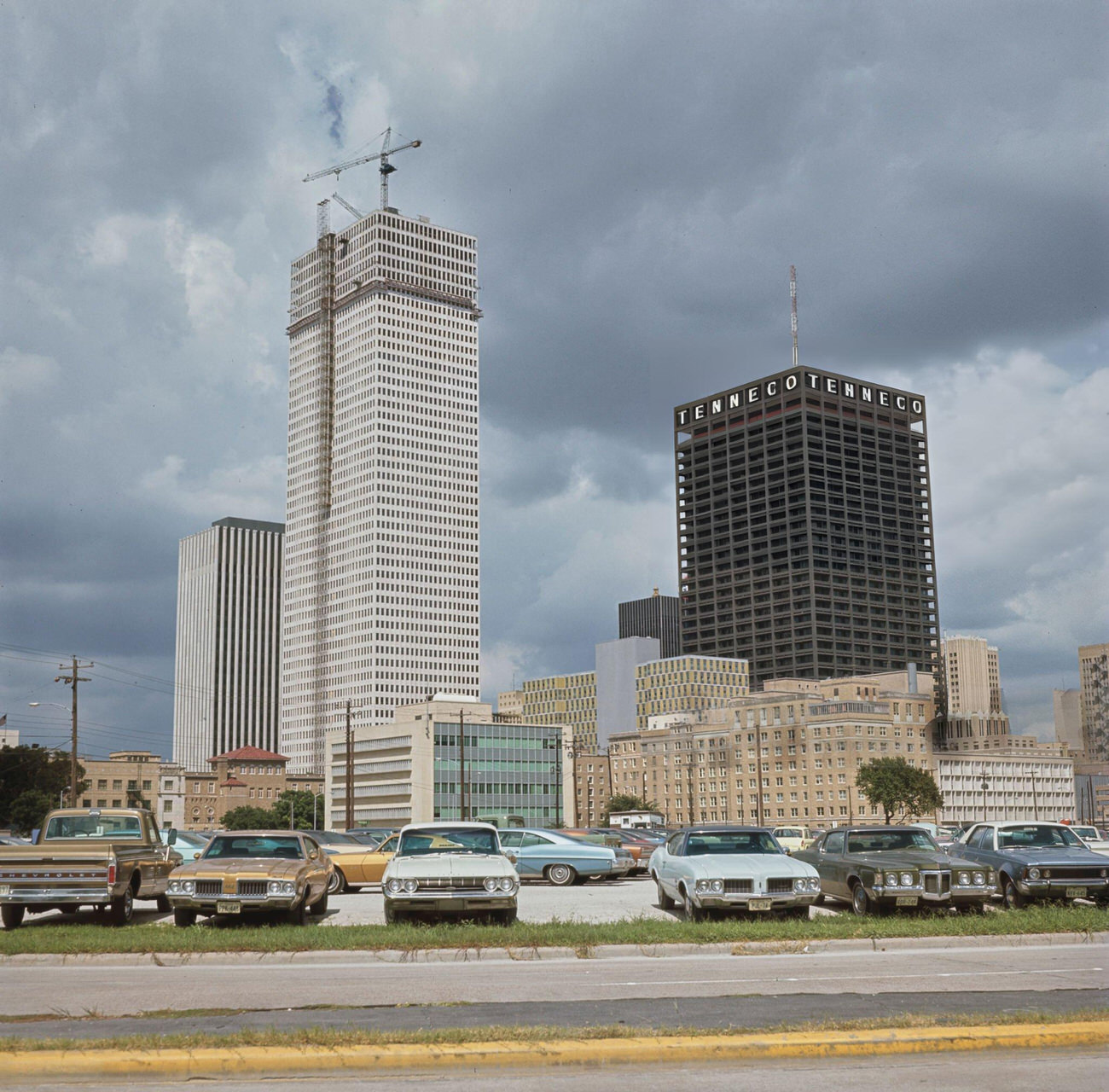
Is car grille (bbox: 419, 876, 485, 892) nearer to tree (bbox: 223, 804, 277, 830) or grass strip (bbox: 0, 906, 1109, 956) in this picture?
grass strip (bbox: 0, 906, 1109, 956)

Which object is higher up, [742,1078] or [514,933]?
[742,1078]

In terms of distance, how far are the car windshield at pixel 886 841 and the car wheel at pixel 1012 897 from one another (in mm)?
1532

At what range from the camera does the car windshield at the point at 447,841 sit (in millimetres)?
20703

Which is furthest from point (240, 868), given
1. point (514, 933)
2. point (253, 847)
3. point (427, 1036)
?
point (427, 1036)

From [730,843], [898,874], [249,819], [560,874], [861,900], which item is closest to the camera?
[898,874]

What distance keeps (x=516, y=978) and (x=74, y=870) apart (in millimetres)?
8687

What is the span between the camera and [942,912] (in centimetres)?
2084

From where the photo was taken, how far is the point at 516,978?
14.7 meters

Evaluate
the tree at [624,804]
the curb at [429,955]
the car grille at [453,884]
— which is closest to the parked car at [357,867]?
the car grille at [453,884]

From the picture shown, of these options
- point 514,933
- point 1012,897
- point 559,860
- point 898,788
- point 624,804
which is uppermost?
point 514,933

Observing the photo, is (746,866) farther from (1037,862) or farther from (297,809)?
(297,809)

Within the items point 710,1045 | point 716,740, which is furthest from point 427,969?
point 716,740

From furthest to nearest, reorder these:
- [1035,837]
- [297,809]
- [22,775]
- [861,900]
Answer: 1. [297,809]
2. [22,775]
3. [1035,837]
4. [861,900]

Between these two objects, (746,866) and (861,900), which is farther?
(861,900)
